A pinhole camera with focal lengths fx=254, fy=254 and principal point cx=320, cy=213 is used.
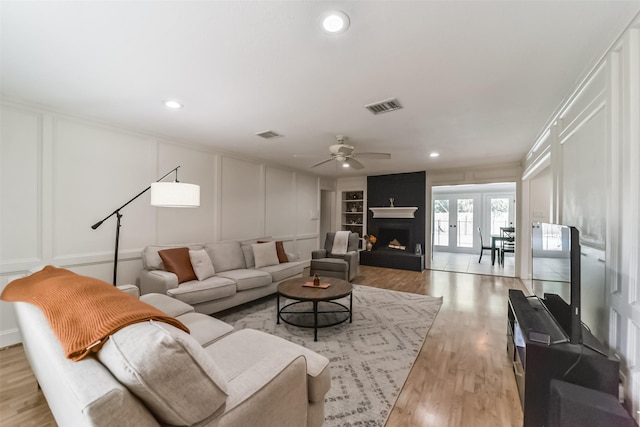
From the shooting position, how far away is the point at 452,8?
1.37 meters

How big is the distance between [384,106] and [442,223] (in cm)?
809

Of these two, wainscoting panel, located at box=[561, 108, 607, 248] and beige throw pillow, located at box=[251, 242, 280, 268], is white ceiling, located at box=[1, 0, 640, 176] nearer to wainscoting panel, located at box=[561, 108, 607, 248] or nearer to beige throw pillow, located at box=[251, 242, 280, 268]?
wainscoting panel, located at box=[561, 108, 607, 248]

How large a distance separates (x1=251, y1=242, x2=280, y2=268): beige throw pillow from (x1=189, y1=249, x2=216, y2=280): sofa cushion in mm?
757

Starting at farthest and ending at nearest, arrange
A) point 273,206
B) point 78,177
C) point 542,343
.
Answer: point 273,206 → point 78,177 → point 542,343

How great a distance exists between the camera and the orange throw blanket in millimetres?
876

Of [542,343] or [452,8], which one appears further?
[542,343]

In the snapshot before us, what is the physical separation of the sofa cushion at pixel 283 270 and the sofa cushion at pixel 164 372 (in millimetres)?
2936

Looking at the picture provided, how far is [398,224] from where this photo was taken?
6617 mm

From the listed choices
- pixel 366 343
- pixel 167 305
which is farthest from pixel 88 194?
pixel 366 343

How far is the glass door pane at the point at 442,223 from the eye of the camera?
30.9 ft

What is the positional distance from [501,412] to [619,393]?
0.64 meters

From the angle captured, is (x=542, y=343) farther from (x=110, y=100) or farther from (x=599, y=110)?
(x=110, y=100)

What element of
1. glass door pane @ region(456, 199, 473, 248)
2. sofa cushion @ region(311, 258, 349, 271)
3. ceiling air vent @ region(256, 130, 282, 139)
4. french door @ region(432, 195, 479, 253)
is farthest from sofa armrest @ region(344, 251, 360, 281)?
glass door pane @ region(456, 199, 473, 248)

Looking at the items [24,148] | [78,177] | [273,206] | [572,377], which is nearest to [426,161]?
[273,206]
